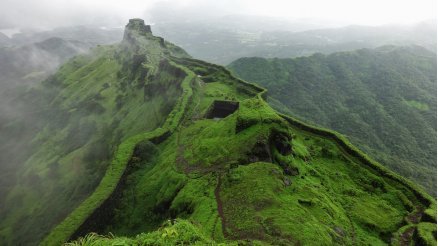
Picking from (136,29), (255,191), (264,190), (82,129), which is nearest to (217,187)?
(255,191)

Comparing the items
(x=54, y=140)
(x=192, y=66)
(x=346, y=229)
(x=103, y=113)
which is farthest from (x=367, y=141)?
(x=346, y=229)

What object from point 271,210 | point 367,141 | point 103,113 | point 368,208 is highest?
point 271,210

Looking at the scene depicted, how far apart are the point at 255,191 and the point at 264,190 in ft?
3.24

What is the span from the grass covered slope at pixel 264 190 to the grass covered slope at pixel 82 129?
1081cm

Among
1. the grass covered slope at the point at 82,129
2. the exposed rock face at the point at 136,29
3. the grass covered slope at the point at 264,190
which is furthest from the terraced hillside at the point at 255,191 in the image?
the exposed rock face at the point at 136,29

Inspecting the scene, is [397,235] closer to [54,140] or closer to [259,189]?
[259,189]

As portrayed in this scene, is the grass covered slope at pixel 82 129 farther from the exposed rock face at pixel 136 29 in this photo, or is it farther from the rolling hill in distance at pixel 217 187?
the exposed rock face at pixel 136 29

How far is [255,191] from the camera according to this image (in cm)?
3816

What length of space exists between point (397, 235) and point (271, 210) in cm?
1494

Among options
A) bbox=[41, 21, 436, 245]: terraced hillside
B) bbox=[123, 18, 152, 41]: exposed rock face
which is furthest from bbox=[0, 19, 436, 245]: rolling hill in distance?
bbox=[123, 18, 152, 41]: exposed rock face

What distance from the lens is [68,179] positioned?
87.7 m

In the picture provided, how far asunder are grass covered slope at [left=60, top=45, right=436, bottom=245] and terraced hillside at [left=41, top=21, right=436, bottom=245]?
143 mm

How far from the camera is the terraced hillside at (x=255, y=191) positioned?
3459 cm

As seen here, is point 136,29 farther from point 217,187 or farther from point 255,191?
point 255,191
